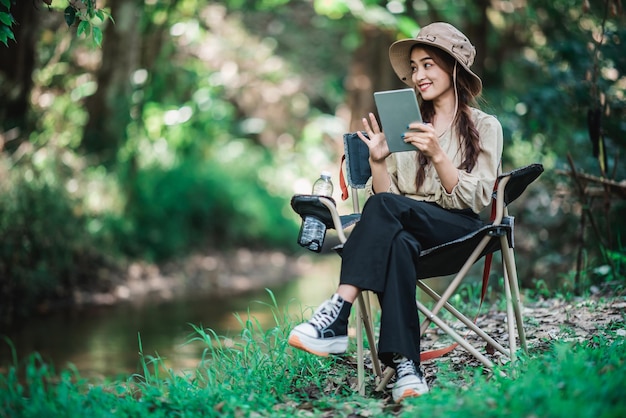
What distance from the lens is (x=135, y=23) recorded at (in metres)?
9.30

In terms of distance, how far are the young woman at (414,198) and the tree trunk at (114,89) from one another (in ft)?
20.8

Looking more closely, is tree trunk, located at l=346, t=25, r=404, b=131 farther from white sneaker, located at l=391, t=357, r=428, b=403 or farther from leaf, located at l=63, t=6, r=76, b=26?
white sneaker, located at l=391, t=357, r=428, b=403

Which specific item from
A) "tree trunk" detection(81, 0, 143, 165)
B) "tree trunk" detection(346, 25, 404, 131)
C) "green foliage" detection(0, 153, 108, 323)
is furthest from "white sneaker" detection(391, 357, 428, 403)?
"tree trunk" detection(346, 25, 404, 131)

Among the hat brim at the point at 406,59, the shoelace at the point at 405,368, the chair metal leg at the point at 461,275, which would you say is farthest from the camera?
the hat brim at the point at 406,59

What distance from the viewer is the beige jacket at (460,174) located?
10.3 ft

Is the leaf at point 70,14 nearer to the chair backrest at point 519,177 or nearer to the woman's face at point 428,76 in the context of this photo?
the woman's face at point 428,76

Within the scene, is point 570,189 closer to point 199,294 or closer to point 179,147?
point 199,294

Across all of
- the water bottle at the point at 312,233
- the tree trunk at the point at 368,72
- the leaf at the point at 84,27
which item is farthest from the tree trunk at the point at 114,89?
the water bottle at the point at 312,233

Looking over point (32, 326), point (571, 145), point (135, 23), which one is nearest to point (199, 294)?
point (32, 326)

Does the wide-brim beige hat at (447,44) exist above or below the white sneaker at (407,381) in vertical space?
above

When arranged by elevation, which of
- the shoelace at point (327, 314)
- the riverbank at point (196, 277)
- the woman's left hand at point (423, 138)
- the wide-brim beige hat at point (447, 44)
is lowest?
the riverbank at point (196, 277)

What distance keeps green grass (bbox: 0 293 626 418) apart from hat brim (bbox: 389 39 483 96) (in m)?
1.20

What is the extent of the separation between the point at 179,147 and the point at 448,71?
25.1 feet

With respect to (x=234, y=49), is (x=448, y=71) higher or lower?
lower
